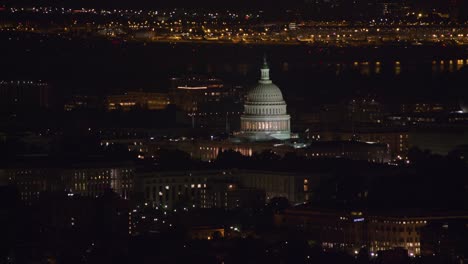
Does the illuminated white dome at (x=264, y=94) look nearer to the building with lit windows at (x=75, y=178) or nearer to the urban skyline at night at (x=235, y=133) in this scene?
the urban skyline at night at (x=235, y=133)

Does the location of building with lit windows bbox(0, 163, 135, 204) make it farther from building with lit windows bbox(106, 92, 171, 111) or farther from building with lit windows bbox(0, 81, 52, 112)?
building with lit windows bbox(0, 81, 52, 112)

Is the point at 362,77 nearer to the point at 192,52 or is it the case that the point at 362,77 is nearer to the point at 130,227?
the point at 192,52

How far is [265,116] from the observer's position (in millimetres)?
63531

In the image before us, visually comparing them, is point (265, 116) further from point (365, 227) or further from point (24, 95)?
point (365, 227)

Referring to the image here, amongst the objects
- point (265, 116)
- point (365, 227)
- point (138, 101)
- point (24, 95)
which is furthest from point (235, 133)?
point (365, 227)

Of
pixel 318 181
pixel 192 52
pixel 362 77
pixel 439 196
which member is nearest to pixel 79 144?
pixel 318 181

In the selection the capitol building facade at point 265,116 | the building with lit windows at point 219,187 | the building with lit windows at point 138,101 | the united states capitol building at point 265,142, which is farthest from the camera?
the building with lit windows at point 138,101

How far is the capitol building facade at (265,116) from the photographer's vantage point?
6284cm

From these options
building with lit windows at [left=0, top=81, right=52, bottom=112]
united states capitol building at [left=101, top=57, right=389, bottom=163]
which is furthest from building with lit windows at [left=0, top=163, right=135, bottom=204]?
building with lit windows at [left=0, top=81, right=52, bottom=112]

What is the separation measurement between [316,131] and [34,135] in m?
4.81

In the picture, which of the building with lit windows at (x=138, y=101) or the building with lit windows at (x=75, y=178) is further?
the building with lit windows at (x=138, y=101)

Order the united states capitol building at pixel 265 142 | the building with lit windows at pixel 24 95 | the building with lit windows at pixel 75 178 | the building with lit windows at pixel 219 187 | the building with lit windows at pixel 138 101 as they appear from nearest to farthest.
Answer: the building with lit windows at pixel 219 187
the building with lit windows at pixel 75 178
the united states capitol building at pixel 265 142
the building with lit windows at pixel 138 101
the building with lit windows at pixel 24 95

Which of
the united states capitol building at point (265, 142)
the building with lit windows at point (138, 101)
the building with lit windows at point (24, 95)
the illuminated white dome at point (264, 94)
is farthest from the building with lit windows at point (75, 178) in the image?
the building with lit windows at point (24, 95)

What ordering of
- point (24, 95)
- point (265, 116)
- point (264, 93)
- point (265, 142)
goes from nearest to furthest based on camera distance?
1. point (265, 142)
2. point (265, 116)
3. point (264, 93)
4. point (24, 95)
